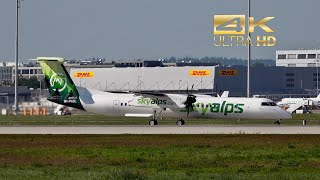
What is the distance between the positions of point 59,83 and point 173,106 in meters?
11.0

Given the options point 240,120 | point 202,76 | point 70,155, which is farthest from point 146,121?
point 202,76

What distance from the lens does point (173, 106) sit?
→ 291ft

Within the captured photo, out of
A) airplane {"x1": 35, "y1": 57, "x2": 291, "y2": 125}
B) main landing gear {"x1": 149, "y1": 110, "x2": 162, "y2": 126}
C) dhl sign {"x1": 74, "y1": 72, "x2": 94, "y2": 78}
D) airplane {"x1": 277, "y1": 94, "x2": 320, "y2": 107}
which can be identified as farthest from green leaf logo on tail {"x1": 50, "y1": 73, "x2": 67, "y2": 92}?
dhl sign {"x1": 74, "y1": 72, "x2": 94, "y2": 78}

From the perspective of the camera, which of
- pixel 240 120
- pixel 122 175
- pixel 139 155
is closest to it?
pixel 122 175

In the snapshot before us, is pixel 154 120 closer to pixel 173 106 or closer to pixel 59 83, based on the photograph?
pixel 173 106

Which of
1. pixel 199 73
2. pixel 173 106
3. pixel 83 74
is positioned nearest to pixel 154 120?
pixel 173 106

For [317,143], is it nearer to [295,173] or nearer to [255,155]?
[255,155]

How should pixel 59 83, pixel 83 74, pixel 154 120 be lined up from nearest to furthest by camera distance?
1. pixel 154 120
2. pixel 59 83
3. pixel 83 74

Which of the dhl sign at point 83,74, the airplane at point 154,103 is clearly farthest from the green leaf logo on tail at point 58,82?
the dhl sign at point 83,74

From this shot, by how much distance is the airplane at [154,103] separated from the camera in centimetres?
8625

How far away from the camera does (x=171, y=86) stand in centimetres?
19625

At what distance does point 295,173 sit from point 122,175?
23.4 feet

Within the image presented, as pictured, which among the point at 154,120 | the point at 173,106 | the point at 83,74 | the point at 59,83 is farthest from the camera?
the point at 83,74

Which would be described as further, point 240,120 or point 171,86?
point 171,86
